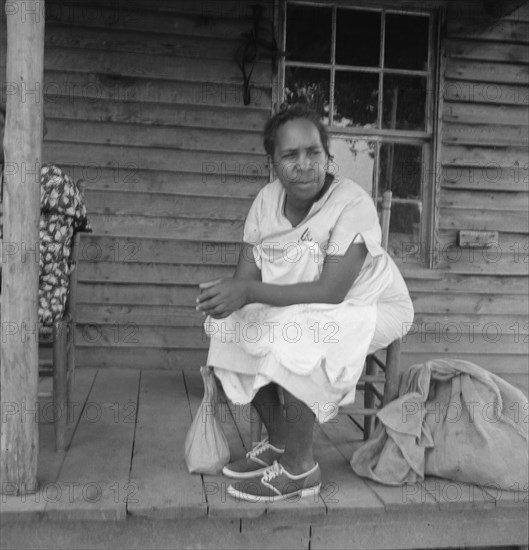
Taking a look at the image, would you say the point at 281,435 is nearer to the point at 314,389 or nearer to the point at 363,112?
the point at 314,389

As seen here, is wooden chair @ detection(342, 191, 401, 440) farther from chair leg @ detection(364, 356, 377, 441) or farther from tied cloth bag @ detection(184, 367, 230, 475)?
tied cloth bag @ detection(184, 367, 230, 475)

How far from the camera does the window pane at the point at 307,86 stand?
434 cm

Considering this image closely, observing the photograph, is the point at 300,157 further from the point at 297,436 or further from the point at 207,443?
the point at 207,443

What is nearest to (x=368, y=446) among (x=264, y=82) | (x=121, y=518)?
(x=121, y=518)

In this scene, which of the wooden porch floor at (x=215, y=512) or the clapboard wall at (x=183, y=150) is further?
the clapboard wall at (x=183, y=150)

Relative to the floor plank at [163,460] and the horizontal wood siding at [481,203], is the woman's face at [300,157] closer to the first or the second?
the floor plank at [163,460]

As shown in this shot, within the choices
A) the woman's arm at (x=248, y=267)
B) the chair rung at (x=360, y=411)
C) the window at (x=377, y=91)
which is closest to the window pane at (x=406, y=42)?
the window at (x=377, y=91)

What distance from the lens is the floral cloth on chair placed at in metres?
2.72

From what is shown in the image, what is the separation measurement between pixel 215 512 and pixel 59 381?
0.92 meters

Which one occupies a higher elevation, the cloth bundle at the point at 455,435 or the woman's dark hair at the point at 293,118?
the woman's dark hair at the point at 293,118

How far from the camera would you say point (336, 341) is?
2.28 m

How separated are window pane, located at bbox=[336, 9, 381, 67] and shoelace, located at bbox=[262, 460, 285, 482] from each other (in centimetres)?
293

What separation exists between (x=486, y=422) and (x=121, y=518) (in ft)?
4.22

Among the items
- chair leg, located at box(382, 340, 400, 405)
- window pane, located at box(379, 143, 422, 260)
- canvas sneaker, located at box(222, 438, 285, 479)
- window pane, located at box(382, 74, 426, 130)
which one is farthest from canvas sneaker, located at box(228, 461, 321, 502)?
window pane, located at box(382, 74, 426, 130)
